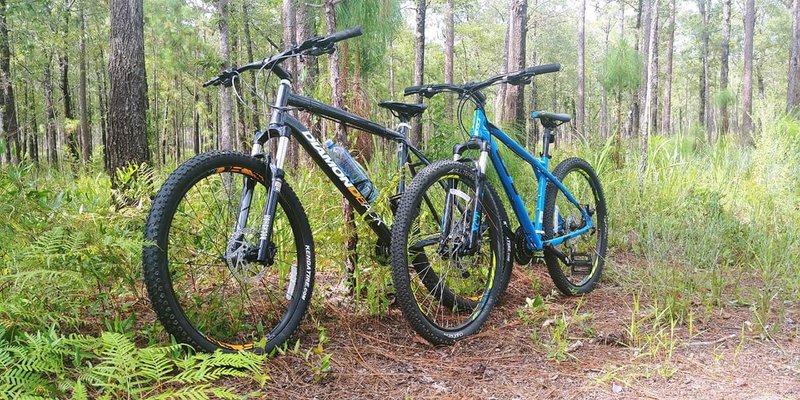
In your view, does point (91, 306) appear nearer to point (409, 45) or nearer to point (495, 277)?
point (495, 277)

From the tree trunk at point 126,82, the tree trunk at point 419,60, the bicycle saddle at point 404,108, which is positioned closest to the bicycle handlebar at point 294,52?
the bicycle saddle at point 404,108

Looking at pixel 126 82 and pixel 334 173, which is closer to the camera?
pixel 334 173

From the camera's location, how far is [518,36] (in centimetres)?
692

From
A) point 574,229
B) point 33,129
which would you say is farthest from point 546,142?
point 33,129

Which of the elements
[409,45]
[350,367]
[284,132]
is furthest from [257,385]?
[409,45]

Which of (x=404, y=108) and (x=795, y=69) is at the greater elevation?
(x=795, y=69)

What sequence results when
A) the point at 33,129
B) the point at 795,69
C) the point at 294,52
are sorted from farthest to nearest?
the point at 33,129, the point at 795,69, the point at 294,52

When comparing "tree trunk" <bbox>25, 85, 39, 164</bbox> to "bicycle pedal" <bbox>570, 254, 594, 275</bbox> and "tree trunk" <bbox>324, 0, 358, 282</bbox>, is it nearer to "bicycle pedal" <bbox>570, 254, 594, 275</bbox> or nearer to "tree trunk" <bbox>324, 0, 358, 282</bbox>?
"tree trunk" <bbox>324, 0, 358, 282</bbox>

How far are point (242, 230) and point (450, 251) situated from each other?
3.44 ft

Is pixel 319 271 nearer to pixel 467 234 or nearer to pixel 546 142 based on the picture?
pixel 467 234

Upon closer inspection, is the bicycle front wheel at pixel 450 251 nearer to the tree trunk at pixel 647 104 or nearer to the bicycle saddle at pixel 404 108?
the bicycle saddle at pixel 404 108

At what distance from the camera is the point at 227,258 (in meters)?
1.94

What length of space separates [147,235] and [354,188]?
944 mm

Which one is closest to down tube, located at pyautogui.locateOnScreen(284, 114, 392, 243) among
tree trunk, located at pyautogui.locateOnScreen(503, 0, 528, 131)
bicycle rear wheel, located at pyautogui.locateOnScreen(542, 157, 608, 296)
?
bicycle rear wheel, located at pyautogui.locateOnScreen(542, 157, 608, 296)
